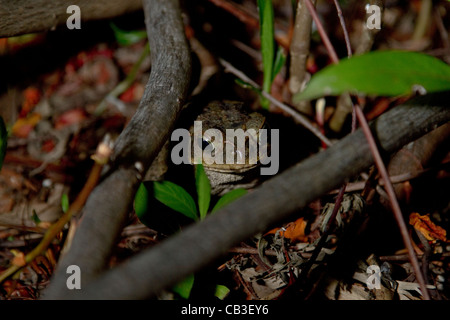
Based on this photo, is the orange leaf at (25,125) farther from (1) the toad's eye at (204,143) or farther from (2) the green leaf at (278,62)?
(2) the green leaf at (278,62)

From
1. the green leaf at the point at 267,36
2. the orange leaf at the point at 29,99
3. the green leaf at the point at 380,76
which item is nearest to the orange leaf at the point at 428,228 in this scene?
the green leaf at the point at 380,76

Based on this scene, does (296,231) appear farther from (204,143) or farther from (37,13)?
(37,13)

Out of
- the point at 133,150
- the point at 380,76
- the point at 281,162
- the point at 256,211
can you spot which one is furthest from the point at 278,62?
the point at 256,211

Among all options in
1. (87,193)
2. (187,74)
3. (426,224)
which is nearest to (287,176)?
(87,193)

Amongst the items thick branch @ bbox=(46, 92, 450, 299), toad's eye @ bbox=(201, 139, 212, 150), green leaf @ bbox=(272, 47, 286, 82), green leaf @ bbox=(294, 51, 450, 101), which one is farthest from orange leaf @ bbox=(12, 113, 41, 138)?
green leaf @ bbox=(294, 51, 450, 101)

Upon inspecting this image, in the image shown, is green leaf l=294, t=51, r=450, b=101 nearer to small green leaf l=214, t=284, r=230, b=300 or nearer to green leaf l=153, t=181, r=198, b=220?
green leaf l=153, t=181, r=198, b=220

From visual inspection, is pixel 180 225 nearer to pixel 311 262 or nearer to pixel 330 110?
pixel 311 262
